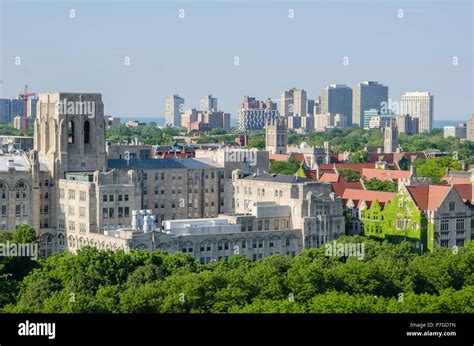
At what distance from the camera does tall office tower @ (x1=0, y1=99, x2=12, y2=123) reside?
17325cm

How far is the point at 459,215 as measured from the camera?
219 feet

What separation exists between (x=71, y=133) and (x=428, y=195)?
79.8ft

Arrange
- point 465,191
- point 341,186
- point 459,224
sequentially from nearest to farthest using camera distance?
point 459,224 → point 465,191 → point 341,186

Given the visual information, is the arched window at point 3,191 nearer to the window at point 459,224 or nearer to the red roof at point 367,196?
the red roof at point 367,196

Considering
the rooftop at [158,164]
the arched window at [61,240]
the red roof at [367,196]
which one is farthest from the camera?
the rooftop at [158,164]

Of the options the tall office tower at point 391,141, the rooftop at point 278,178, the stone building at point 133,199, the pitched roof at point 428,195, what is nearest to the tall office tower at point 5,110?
the tall office tower at point 391,141

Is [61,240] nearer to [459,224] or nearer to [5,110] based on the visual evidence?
[459,224]

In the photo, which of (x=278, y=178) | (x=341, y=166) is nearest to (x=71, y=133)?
(x=278, y=178)

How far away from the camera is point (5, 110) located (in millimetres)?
177125

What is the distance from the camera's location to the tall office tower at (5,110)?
568ft

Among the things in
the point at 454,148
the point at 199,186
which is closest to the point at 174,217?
the point at 199,186

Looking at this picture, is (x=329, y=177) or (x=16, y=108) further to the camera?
(x=16, y=108)

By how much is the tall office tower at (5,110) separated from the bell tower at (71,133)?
348 ft

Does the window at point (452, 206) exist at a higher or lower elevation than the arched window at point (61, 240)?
higher
